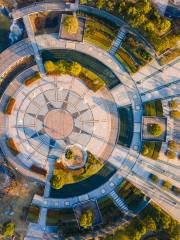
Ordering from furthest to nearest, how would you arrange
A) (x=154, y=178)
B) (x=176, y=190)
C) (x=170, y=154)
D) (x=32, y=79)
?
(x=32, y=79)
(x=176, y=190)
(x=154, y=178)
(x=170, y=154)

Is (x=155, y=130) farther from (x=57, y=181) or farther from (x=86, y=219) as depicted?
(x=86, y=219)

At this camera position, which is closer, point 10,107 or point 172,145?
point 172,145

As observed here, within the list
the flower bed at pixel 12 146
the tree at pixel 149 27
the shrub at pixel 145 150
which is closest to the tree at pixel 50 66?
the flower bed at pixel 12 146

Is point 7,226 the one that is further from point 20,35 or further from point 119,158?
point 20,35

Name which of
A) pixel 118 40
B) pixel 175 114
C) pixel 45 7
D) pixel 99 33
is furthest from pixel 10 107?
pixel 175 114

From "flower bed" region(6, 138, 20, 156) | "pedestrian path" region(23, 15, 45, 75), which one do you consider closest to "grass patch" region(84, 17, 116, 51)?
"pedestrian path" region(23, 15, 45, 75)

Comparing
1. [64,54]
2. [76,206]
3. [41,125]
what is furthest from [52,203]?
[64,54]
